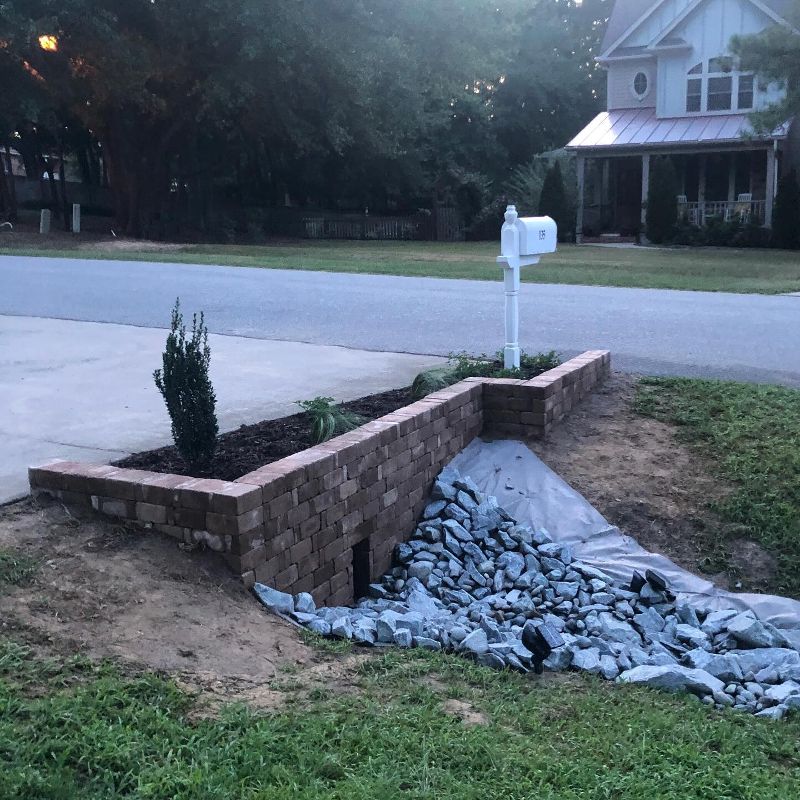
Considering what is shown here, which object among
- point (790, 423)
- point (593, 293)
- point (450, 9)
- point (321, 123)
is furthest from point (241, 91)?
point (790, 423)

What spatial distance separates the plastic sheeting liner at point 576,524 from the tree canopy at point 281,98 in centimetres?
2205

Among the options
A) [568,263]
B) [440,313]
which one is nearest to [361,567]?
[440,313]

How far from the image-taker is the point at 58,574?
407 cm

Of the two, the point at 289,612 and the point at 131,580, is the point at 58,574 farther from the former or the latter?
the point at 289,612

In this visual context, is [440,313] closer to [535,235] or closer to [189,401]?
[535,235]

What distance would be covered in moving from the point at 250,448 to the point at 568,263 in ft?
55.8

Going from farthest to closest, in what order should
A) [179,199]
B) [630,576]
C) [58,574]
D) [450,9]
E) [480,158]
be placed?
[480,158]
[179,199]
[450,9]
[630,576]
[58,574]

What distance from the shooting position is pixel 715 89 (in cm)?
3153

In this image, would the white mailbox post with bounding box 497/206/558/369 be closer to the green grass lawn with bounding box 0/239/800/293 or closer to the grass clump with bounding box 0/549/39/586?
the grass clump with bounding box 0/549/39/586

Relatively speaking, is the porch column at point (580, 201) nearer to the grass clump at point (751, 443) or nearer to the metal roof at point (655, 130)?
the metal roof at point (655, 130)

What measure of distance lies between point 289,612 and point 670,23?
3086 cm

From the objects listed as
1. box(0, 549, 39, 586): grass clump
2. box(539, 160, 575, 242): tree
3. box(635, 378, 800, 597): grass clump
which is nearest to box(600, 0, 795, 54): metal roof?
box(539, 160, 575, 242): tree

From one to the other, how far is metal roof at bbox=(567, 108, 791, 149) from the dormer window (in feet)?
1.30

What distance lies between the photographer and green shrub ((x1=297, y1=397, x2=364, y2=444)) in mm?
5785
